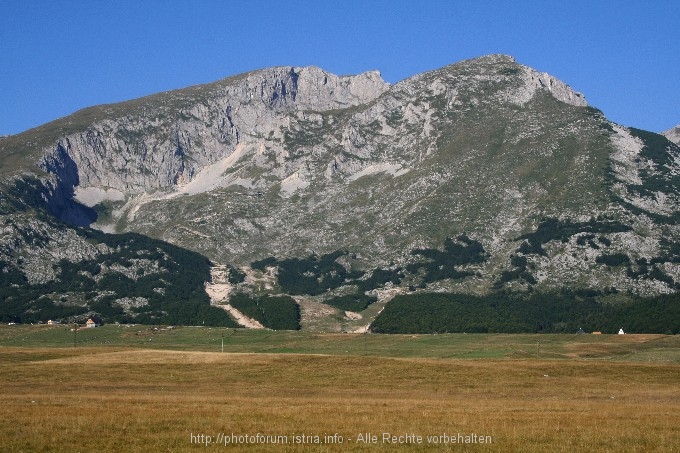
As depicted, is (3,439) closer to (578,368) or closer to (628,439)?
(628,439)

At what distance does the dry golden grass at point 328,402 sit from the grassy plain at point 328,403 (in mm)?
132

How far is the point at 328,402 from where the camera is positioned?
8088 centimetres

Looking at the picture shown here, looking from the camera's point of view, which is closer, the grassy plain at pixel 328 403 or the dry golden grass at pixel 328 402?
the grassy plain at pixel 328 403

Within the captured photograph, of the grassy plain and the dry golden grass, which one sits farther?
the dry golden grass

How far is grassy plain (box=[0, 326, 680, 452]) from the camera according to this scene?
54250mm

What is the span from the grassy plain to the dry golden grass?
0.43ft

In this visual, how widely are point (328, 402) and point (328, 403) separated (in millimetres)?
1579

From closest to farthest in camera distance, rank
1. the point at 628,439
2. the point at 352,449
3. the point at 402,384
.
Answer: the point at 352,449, the point at 628,439, the point at 402,384

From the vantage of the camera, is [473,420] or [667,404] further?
[667,404]

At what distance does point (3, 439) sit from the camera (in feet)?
173

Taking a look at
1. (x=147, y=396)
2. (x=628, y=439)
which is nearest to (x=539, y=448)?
(x=628, y=439)

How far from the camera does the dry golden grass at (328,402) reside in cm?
5475

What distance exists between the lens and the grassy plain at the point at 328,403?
178 ft

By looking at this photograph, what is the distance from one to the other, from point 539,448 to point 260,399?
1485 inches
